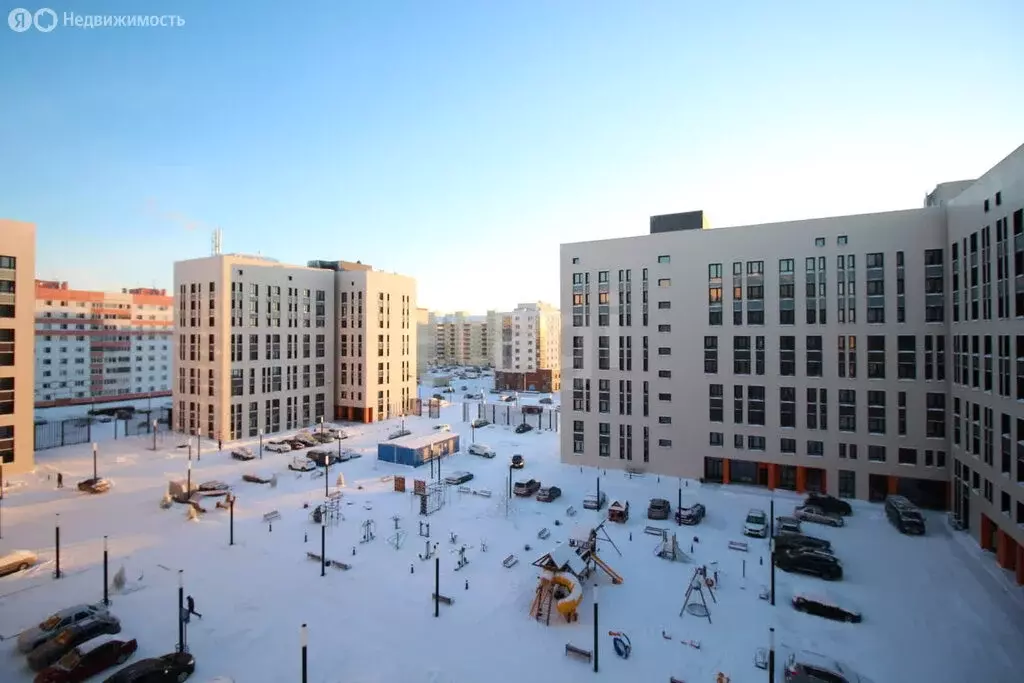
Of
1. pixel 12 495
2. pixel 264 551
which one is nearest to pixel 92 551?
pixel 264 551

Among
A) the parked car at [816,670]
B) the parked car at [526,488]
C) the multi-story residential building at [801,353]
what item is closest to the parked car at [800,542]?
the multi-story residential building at [801,353]

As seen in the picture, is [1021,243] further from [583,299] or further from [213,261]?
[213,261]

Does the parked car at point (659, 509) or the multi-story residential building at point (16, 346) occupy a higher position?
the multi-story residential building at point (16, 346)

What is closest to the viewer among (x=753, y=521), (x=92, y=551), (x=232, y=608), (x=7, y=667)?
(x=7, y=667)

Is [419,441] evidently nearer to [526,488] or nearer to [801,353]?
[526,488]

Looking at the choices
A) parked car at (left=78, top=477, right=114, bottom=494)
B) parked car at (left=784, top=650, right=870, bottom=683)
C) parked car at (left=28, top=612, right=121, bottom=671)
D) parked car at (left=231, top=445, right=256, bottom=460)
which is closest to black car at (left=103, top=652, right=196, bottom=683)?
parked car at (left=28, top=612, right=121, bottom=671)

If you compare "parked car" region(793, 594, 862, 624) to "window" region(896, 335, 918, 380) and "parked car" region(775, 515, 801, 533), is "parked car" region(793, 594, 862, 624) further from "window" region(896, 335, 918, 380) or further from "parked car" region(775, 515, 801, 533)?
"window" region(896, 335, 918, 380)

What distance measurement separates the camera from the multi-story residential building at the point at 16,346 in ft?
147

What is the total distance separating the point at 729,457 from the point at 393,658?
1339 inches

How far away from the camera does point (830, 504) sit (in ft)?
123

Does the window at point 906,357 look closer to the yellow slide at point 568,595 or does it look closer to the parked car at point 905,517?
the parked car at point 905,517

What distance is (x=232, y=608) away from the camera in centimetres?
2373

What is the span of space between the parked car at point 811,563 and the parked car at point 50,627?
110 feet

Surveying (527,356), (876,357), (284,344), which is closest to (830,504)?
(876,357)
